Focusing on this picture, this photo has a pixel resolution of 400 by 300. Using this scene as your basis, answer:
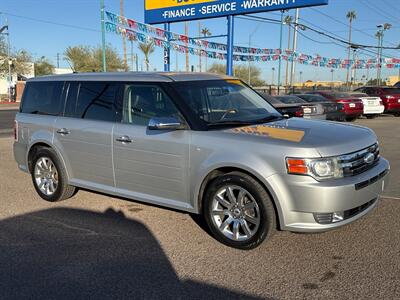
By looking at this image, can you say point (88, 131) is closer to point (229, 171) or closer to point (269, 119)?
point (229, 171)

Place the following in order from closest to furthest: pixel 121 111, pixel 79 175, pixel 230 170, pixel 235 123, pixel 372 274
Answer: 1. pixel 372 274
2. pixel 230 170
3. pixel 235 123
4. pixel 121 111
5. pixel 79 175

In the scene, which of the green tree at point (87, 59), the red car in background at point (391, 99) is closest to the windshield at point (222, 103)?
the red car in background at point (391, 99)

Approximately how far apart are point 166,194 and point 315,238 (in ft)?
5.52

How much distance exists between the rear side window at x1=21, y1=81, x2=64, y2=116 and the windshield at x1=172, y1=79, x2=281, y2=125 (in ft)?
6.81

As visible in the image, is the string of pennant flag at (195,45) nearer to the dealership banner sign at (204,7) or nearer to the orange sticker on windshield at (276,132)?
the dealership banner sign at (204,7)

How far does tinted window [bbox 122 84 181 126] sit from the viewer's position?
499 cm

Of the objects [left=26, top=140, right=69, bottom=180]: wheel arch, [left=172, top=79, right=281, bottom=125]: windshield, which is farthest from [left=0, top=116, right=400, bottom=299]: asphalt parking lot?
[left=172, top=79, right=281, bottom=125]: windshield

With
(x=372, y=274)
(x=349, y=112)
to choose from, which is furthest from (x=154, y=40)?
(x=372, y=274)

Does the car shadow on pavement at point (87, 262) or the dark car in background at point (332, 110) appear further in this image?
the dark car in background at point (332, 110)

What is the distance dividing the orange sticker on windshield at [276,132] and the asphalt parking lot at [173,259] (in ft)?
3.63

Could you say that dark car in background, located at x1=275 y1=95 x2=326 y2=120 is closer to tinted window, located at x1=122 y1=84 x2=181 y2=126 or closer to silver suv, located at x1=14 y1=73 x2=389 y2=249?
silver suv, located at x1=14 y1=73 x2=389 y2=249

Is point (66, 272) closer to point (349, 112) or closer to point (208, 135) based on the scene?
point (208, 135)

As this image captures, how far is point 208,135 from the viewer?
4574mm

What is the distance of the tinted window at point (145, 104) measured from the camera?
4.99m
